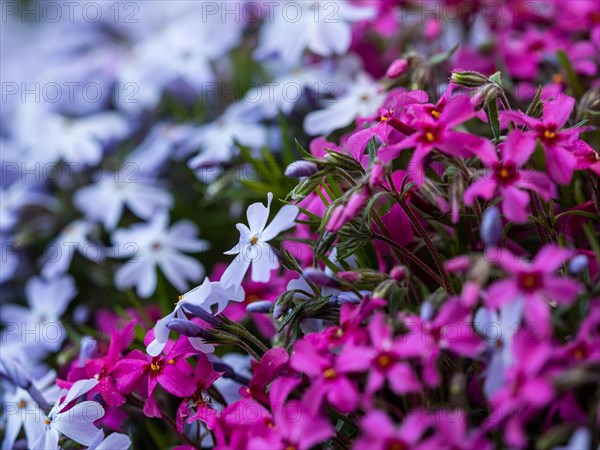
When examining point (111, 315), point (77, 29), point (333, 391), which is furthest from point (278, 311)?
point (77, 29)

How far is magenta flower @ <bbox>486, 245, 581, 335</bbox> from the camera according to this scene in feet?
1.81

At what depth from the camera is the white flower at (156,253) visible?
1.16 meters

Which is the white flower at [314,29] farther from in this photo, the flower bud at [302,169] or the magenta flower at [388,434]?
the magenta flower at [388,434]

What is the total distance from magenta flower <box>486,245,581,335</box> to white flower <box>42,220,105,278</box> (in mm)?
849

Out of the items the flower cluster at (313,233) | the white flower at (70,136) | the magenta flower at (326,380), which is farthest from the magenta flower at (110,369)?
the white flower at (70,136)

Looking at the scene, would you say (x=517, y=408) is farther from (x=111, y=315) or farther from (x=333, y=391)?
(x=111, y=315)

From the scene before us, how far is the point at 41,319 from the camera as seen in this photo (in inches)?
46.4

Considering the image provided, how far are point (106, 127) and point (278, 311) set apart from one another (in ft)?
2.67

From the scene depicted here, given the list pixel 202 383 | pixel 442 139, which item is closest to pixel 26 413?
pixel 202 383

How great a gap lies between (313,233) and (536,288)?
0.41 meters

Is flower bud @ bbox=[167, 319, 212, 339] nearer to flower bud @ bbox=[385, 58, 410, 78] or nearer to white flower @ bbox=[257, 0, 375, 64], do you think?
flower bud @ bbox=[385, 58, 410, 78]

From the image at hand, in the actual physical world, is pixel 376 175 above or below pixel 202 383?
above

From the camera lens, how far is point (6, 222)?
1.25 metres

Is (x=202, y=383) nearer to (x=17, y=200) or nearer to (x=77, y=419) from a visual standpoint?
(x=77, y=419)
